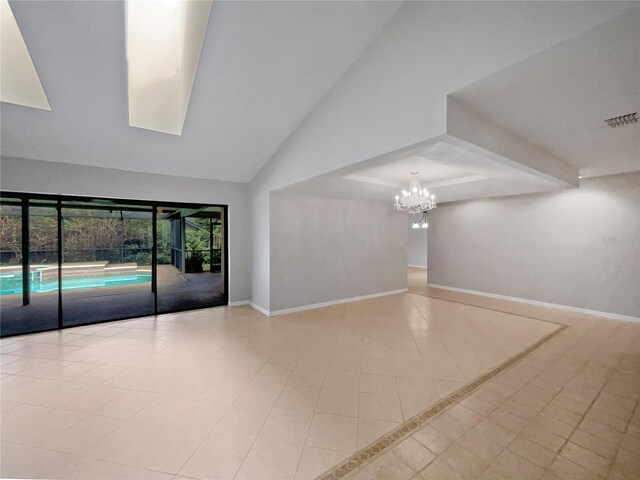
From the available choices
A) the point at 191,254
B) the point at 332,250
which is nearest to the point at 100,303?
the point at 191,254

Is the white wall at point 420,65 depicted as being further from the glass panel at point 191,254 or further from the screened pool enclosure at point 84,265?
the glass panel at point 191,254

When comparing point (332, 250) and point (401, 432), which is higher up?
point (332, 250)

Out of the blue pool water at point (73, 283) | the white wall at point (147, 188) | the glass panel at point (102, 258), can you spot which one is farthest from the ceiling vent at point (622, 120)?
the blue pool water at point (73, 283)

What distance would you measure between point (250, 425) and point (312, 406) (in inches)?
21.4

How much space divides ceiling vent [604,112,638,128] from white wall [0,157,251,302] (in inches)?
215

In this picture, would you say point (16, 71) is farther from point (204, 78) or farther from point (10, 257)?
point (10, 257)

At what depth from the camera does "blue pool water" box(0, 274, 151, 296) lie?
5980 millimetres

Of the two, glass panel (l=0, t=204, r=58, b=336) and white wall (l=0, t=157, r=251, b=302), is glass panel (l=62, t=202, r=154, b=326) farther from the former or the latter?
white wall (l=0, t=157, r=251, b=302)

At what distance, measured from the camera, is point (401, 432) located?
1.95 metres

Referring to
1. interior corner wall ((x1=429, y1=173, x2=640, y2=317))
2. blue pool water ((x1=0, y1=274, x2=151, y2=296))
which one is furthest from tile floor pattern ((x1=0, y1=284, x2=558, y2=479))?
blue pool water ((x1=0, y1=274, x2=151, y2=296))

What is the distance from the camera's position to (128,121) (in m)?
3.45

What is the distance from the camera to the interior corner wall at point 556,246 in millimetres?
4668

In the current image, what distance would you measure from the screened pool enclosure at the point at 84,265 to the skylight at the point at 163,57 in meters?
1.81

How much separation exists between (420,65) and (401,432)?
3.02 metres
